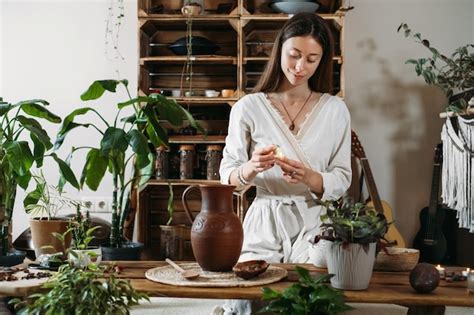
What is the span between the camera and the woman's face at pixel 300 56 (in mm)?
2215

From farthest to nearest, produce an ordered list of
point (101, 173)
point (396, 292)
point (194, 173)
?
point (194, 173) < point (101, 173) < point (396, 292)

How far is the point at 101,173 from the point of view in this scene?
100 inches

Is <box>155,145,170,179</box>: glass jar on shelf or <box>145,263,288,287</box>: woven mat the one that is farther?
<box>155,145,170,179</box>: glass jar on shelf

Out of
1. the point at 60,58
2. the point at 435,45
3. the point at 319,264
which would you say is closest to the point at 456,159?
the point at 435,45

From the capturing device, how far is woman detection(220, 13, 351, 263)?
2152 millimetres

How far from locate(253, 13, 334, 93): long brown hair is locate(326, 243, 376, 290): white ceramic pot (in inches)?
40.8

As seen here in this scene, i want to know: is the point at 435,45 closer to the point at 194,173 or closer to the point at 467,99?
the point at 467,99

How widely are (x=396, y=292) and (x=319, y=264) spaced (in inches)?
13.7

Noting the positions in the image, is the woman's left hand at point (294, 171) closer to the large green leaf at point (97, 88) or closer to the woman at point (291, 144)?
the woman at point (291, 144)

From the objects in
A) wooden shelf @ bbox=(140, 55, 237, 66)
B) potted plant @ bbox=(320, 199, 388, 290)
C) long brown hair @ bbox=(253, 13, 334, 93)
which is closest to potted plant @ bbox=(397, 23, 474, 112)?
wooden shelf @ bbox=(140, 55, 237, 66)

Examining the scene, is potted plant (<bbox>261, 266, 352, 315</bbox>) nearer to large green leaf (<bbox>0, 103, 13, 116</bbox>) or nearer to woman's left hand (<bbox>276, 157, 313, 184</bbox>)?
woman's left hand (<bbox>276, 157, 313, 184</bbox>)

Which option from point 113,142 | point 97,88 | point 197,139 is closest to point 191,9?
point 197,139

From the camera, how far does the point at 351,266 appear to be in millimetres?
1415

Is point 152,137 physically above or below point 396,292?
above
